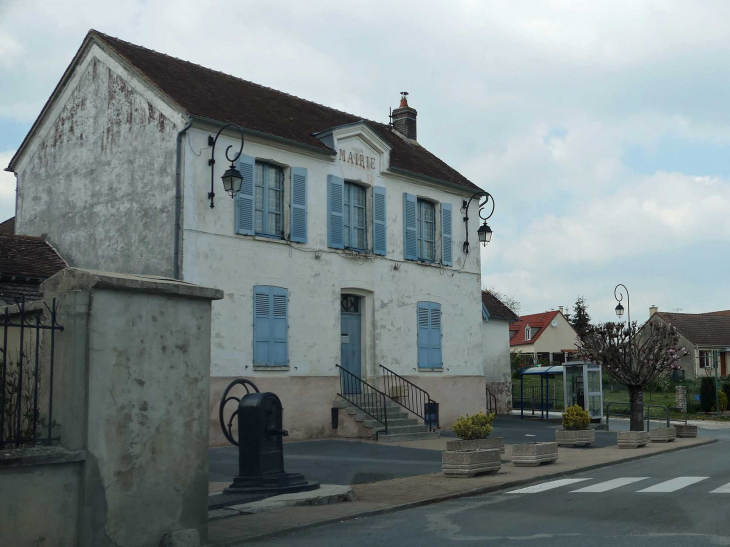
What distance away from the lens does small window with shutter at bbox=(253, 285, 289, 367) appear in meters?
18.9

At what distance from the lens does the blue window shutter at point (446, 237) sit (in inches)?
947

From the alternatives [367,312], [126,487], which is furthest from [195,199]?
[126,487]

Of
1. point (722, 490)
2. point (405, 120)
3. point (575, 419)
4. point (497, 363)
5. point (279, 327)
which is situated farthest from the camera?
point (497, 363)

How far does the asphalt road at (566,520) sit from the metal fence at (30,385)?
2.47 m

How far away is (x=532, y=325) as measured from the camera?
70.4 metres

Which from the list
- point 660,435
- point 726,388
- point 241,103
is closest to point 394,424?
point 660,435

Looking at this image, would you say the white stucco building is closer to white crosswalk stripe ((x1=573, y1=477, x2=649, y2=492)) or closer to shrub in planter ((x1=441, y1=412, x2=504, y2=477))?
shrub in planter ((x1=441, y1=412, x2=504, y2=477))

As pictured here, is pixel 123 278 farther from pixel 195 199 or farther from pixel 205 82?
pixel 205 82

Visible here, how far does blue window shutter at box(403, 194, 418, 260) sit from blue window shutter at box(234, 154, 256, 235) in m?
5.24

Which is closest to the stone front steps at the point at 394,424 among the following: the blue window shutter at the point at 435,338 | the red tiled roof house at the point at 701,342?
the blue window shutter at the point at 435,338

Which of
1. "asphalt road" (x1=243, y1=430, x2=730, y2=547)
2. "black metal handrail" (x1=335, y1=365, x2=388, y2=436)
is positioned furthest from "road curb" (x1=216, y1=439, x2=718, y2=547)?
"black metal handrail" (x1=335, y1=365, x2=388, y2=436)

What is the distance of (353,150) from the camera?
2172 centimetres

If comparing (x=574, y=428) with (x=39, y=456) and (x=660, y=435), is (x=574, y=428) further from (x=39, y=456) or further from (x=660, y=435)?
(x=39, y=456)

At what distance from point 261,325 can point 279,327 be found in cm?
54
